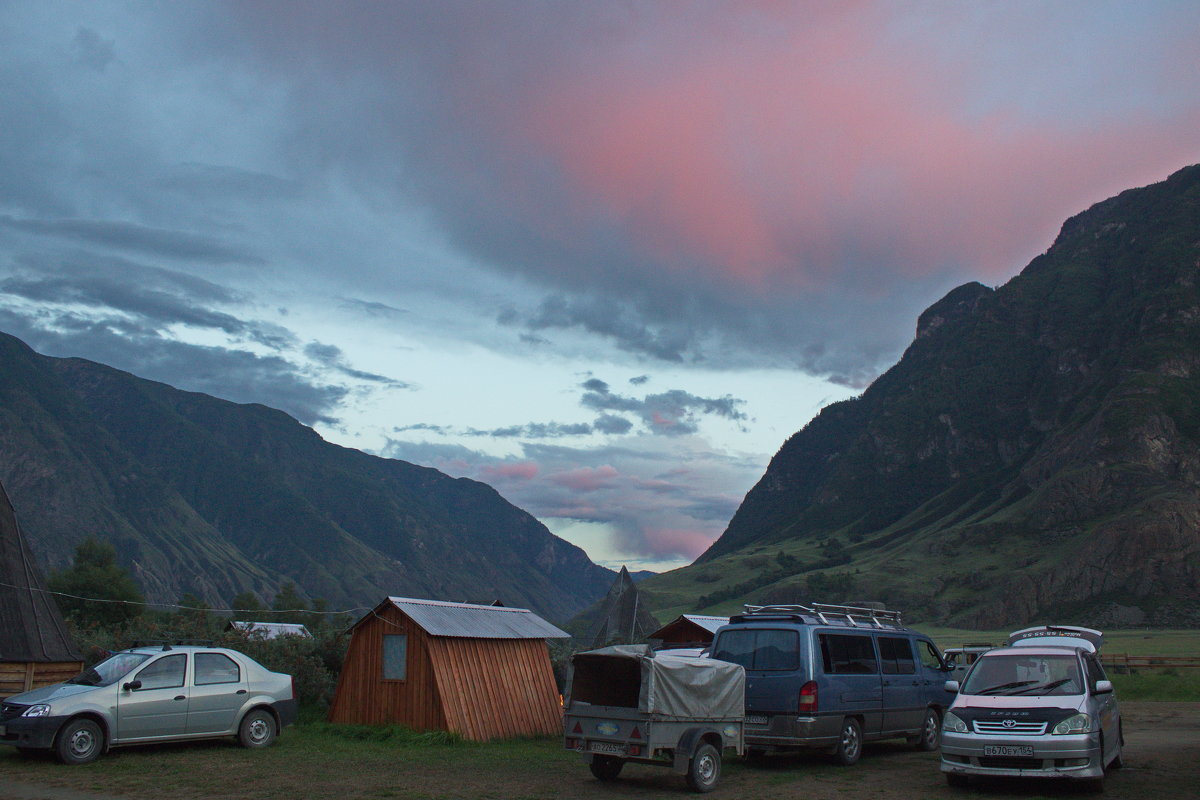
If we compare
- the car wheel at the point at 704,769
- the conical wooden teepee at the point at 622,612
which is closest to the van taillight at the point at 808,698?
the car wheel at the point at 704,769

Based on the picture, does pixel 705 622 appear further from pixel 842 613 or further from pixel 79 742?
pixel 79 742

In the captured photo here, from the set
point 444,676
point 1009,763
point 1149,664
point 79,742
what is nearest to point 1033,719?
point 1009,763

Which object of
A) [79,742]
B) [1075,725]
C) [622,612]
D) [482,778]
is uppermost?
[622,612]

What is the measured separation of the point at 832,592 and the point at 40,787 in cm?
14886

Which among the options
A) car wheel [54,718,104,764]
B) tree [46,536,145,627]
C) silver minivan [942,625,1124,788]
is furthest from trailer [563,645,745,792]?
tree [46,536,145,627]

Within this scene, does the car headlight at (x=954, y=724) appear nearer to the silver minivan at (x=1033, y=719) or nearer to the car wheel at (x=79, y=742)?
the silver minivan at (x=1033, y=719)

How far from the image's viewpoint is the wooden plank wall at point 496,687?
2280 centimetres

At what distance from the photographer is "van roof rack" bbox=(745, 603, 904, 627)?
1853 centimetres

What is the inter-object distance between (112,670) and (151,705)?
3.62ft

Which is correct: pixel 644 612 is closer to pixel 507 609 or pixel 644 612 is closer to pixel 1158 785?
pixel 507 609

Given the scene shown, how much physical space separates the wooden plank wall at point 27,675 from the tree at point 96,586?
51547 millimetres

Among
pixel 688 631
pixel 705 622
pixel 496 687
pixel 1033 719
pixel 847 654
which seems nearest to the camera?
pixel 1033 719

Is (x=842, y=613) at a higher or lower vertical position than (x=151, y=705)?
higher

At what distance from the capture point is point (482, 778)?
16.3 metres
